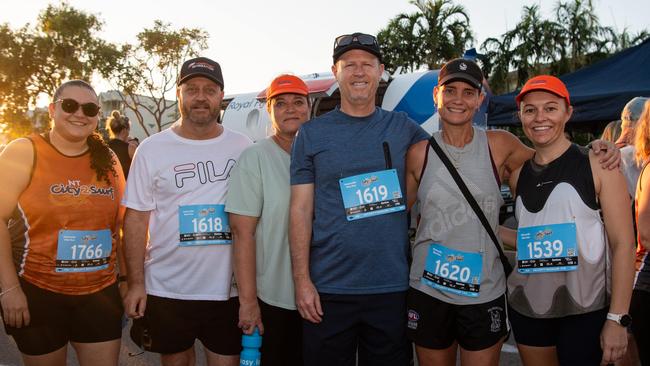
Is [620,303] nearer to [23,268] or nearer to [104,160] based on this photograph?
[104,160]

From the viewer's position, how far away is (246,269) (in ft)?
9.09

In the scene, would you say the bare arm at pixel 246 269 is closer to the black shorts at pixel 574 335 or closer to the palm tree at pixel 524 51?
the black shorts at pixel 574 335

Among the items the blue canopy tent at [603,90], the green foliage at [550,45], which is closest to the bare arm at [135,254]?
the blue canopy tent at [603,90]

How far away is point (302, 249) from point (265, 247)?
30cm

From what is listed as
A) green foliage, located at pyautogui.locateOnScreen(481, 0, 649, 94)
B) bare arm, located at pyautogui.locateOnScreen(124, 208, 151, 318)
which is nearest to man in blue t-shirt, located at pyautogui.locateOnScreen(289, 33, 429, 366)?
bare arm, located at pyautogui.locateOnScreen(124, 208, 151, 318)

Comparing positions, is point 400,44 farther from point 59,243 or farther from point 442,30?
point 59,243

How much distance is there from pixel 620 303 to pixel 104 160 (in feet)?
8.99

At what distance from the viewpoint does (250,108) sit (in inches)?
500

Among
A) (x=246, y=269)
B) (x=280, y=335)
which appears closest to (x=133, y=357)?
(x=280, y=335)

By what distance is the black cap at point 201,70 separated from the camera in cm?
301

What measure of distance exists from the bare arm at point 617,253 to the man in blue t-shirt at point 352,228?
0.92 meters

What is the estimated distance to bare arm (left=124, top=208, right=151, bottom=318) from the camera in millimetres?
2920

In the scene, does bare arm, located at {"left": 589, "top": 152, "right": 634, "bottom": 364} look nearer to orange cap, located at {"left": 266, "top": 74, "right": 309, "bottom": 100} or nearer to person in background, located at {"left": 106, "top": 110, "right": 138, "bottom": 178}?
orange cap, located at {"left": 266, "top": 74, "right": 309, "bottom": 100}

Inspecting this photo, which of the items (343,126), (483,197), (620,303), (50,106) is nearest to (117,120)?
(50,106)
